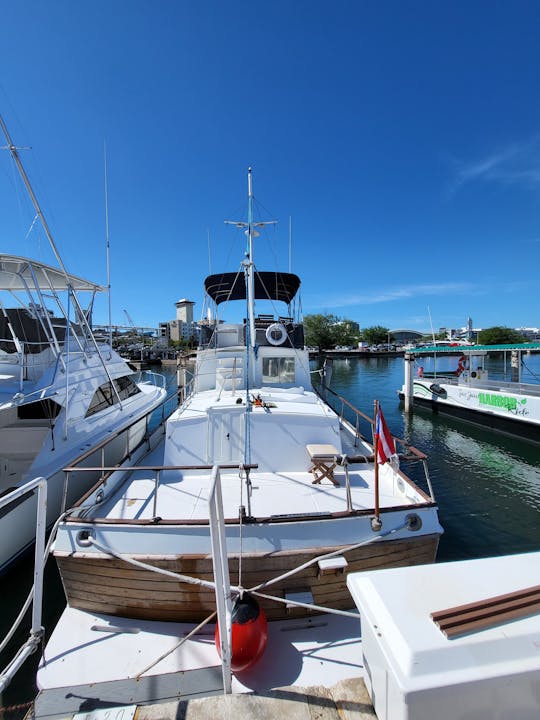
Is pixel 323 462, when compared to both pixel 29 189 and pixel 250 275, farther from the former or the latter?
pixel 29 189

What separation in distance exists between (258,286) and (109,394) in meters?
6.44

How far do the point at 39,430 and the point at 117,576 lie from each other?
6599 mm

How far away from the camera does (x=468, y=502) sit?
30.8 feet

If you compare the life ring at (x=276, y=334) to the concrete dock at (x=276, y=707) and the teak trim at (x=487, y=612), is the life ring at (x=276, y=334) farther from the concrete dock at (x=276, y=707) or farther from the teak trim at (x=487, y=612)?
the teak trim at (x=487, y=612)

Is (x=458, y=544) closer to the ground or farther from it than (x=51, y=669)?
closer to the ground

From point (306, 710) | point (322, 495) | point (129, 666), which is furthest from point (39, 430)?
point (306, 710)

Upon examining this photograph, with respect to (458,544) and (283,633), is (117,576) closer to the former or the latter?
(283,633)

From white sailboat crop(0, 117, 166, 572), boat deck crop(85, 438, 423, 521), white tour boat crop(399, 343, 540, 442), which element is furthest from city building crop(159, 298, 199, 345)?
boat deck crop(85, 438, 423, 521)

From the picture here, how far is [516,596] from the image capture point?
6.75 ft

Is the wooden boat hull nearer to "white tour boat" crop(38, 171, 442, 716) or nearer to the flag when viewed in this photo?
"white tour boat" crop(38, 171, 442, 716)

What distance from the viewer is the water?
552 cm

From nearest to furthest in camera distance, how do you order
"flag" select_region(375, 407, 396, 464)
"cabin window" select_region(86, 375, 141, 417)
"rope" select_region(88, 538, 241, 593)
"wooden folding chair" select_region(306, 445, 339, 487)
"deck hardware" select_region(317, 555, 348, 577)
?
"rope" select_region(88, 538, 241, 593), "deck hardware" select_region(317, 555, 348, 577), "flag" select_region(375, 407, 396, 464), "wooden folding chair" select_region(306, 445, 339, 487), "cabin window" select_region(86, 375, 141, 417)

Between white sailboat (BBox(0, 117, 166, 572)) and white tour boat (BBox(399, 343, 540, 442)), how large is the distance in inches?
678

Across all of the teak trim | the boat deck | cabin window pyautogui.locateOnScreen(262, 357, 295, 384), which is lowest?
the boat deck
